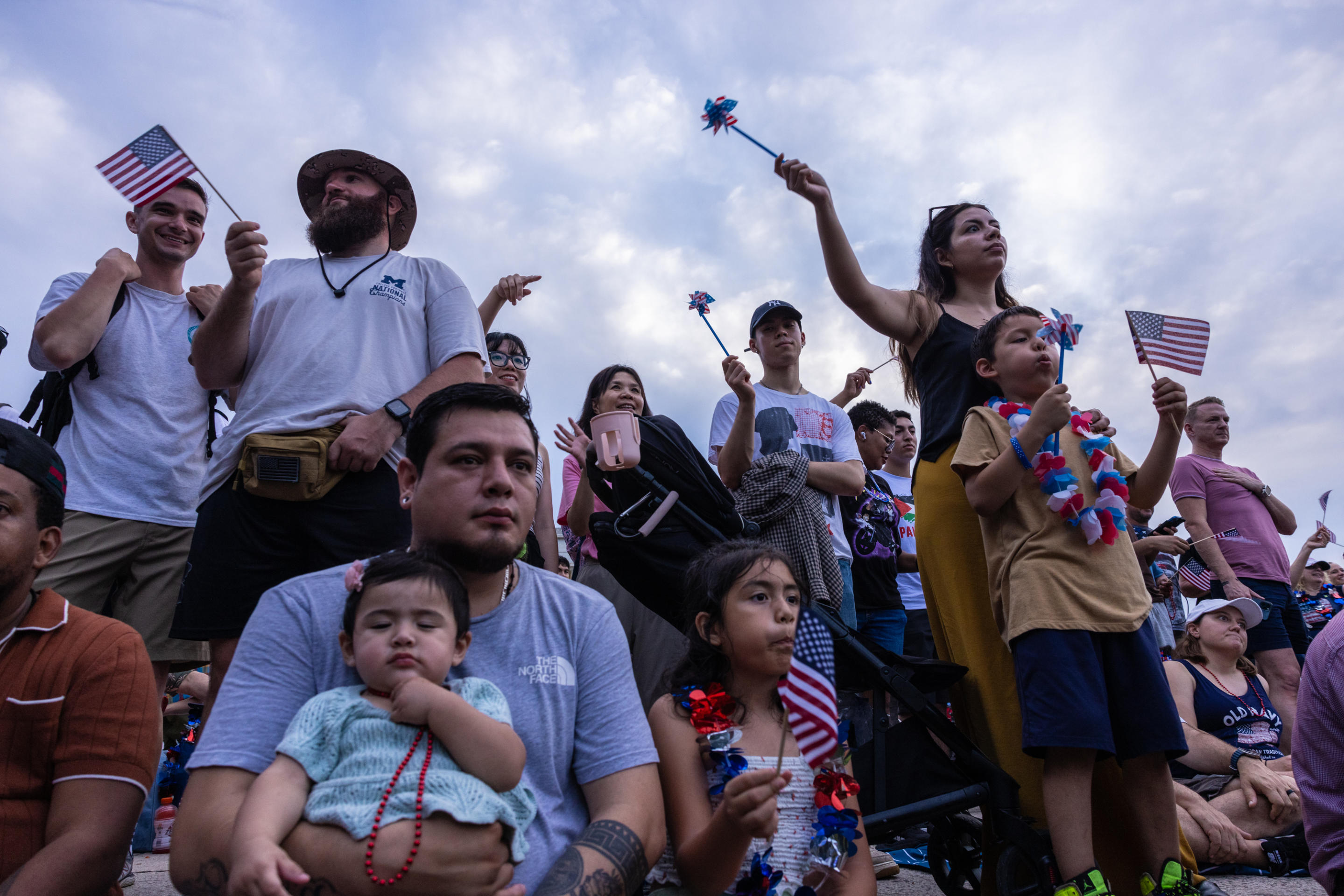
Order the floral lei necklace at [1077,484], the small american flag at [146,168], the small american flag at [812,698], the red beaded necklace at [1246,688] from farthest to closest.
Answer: the red beaded necklace at [1246,688] < the small american flag at [146,168] < the floral lei necklace at [1077,484] < the small american flag at [812,698]

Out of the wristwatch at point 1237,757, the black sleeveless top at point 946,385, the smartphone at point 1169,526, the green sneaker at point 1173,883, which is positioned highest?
the smartphone at point 1169,526

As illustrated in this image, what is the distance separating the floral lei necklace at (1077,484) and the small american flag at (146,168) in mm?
3351

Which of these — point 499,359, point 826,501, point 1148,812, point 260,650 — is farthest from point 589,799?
point 499,359

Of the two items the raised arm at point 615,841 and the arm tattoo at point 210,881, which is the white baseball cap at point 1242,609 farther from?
the arm tattoo at point 210,881

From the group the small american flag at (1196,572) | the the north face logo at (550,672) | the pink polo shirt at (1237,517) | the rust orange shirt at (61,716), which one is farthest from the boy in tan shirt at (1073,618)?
the small american flag at (1196,572)

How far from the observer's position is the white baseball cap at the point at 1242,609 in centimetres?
487

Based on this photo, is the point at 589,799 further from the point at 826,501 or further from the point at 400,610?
the point at 826,501

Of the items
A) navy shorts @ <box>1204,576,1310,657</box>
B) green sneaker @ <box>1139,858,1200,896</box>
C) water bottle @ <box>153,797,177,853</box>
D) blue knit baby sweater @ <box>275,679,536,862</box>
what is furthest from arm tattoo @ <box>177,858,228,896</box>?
navy shorts @ <box>1204,576,1310,657</box>

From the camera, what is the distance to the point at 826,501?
14.2ft

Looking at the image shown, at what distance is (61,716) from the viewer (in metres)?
2.00

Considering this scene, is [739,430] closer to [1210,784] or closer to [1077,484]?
[1077,484]

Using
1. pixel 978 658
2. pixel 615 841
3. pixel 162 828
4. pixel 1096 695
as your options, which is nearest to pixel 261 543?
pixel 615 841

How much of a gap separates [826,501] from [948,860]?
1.70 meters

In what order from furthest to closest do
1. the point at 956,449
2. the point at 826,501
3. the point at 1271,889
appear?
the point at 826,501 → the point at 1271,889 → the point at 956,449
